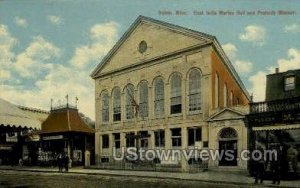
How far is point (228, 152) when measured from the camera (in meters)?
19.9

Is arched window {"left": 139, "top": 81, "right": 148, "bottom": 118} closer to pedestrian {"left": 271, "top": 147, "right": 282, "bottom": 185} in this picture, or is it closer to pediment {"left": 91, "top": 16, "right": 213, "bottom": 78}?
pediment {"left": 91, "top": 16, "right": 213, "bottom": 78}

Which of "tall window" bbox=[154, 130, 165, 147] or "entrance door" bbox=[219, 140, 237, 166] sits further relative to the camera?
"tall window" bbox=[154, 130, 165, 147]

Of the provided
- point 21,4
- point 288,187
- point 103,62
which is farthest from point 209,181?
point 103,62

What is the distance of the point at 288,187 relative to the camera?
13055 millimetres

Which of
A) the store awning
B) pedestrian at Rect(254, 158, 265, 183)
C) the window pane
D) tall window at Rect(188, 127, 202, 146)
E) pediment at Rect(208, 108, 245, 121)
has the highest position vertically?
the window pane

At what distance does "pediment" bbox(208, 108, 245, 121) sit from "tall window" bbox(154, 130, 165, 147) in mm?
3641

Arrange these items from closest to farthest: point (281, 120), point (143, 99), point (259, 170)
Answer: point (259, 170) → point (281, 120) → point (143, 99)

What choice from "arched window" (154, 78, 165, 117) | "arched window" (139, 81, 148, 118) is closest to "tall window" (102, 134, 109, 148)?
"arched window" (139, 81, 148, 118)

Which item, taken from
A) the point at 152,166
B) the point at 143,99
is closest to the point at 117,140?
the point at 143,99

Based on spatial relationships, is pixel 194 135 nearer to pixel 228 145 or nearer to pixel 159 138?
pixel 228 145

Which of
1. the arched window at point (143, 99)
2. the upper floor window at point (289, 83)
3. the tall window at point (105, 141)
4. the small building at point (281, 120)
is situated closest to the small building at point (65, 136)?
the tall window at point (105, 141)

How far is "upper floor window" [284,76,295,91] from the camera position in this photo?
18672 millimetres

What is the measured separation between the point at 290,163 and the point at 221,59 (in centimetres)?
773

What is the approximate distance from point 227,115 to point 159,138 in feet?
16.0
